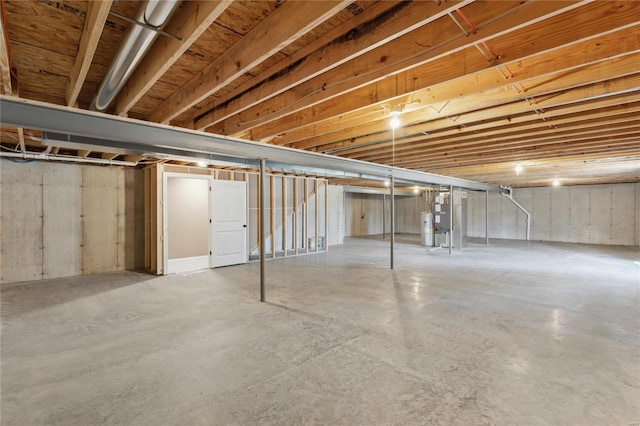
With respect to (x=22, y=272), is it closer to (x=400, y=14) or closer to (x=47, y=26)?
(x=47, y=26)

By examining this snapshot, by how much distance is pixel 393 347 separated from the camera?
8.49 ft

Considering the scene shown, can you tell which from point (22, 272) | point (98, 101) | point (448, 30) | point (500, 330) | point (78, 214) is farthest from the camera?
point (78, 214)

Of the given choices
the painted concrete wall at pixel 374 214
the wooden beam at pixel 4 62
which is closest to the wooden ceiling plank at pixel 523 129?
the wooden beam at pixel 4 62

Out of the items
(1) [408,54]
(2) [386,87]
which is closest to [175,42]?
(1) [408,54]

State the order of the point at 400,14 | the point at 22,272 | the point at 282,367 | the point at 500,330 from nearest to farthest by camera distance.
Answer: the point at 400,14
the point at 282,367
the point at 500,330
the point at 22,272

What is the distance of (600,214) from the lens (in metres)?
10.1

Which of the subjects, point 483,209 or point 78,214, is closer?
point 78,214

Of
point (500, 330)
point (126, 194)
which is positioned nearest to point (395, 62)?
point (500, 330)

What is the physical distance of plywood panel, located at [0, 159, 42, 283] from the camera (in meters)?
5.04

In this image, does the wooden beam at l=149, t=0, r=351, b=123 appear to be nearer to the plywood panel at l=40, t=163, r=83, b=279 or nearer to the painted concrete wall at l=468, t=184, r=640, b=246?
the plywood panel at l=40, t=163, r=83, b=279

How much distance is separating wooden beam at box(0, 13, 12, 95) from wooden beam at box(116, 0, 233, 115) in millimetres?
745

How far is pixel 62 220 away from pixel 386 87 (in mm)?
6219

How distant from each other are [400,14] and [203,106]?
8.01 ft

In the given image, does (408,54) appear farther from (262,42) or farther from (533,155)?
(533,155)
